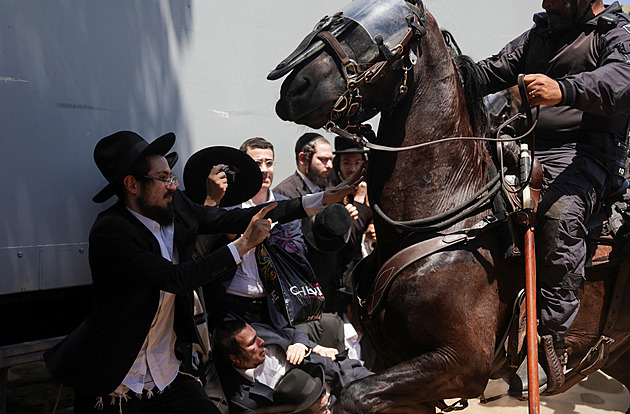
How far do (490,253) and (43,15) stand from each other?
2654 mm

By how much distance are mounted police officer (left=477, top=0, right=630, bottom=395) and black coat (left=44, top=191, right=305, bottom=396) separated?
151 centimetres

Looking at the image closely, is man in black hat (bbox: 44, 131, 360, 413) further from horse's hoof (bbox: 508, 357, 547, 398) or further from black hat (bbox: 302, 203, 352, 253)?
horse's hoof (bbox: 508, 357, 547, 398)

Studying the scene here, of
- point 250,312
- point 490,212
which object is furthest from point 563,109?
point 250,312

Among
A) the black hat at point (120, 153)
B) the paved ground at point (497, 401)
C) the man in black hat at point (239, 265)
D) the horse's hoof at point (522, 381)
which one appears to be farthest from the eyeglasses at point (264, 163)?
the paved ground at point (497, 401)

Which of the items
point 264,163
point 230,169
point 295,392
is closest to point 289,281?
point 295,392

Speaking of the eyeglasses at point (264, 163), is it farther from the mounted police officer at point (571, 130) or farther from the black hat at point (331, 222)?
the mounted police officer at point (571, 130)

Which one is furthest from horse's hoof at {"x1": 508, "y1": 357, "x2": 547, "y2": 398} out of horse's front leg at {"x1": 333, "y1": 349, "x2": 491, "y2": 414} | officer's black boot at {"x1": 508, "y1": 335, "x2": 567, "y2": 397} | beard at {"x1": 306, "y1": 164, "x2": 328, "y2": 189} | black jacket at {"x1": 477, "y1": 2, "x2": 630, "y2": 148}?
beard at {"x1": 306, "y1": 164, "x2": 328, "y2": 189}

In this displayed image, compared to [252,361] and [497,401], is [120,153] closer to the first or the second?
[252,361]

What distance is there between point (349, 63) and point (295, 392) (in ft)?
6.52

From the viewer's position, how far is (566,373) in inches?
124

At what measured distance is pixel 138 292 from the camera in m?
2.89

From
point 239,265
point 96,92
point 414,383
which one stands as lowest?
point 414,383

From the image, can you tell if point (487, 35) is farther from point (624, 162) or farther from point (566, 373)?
point (566, 373)

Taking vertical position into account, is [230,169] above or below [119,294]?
above
